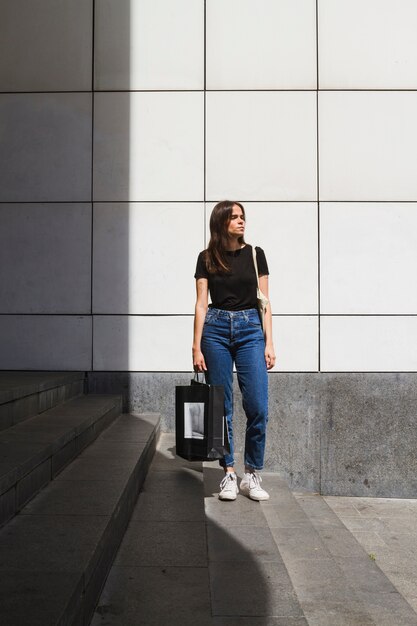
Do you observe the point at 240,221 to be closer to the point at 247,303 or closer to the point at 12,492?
the point at 247,303

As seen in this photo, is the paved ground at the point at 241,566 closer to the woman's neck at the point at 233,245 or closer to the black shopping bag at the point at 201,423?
the black shopping bag at the point at 201,423

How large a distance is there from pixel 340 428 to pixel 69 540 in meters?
3.68

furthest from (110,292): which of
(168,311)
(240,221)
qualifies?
(240,221)

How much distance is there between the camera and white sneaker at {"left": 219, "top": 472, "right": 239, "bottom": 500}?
388 cm

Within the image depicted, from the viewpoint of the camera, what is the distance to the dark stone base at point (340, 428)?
5625mm

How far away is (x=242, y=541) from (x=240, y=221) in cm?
192

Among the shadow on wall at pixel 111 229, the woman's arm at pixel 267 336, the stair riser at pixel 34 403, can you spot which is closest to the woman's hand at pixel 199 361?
the woman's arm at pixel 267 336

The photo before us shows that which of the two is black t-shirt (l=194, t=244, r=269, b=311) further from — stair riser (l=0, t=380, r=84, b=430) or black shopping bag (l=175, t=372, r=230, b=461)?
stair riser (l=0, t=380, r=84, b=430)

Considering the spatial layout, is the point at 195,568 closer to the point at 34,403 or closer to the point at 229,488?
the point at 229,488

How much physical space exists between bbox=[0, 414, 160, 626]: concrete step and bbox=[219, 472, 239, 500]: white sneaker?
0.53m

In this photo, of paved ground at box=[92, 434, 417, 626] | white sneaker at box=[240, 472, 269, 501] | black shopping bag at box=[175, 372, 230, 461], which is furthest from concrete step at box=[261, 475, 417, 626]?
black shopping bag at box=[175, 372, 230, 461]

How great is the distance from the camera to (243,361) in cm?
390

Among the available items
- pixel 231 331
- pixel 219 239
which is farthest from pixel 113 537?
pixel 219 239

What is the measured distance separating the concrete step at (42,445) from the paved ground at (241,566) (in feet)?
1.68
